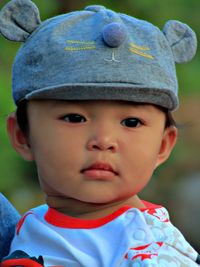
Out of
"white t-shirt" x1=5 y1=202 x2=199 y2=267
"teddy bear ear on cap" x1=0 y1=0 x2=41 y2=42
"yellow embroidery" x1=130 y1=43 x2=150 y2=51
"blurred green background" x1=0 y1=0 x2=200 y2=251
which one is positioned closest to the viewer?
"white t-shirt" x1=5 y1=202 x2=199 y2=267

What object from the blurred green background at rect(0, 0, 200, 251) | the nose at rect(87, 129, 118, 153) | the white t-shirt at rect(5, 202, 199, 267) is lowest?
the blurred green background at rect(0, 0, 200, 251)

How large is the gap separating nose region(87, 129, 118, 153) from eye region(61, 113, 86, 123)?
0.18 ft

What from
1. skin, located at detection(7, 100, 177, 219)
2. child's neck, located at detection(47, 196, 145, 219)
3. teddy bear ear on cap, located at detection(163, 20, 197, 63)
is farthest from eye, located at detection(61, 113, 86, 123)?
teddy bear ear on cap, located at detection(163, 20, 197, 63)

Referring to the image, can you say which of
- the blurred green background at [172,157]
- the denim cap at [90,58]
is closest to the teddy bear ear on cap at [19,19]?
the denim cap at [90,58]

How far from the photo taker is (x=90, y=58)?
74.8 inches

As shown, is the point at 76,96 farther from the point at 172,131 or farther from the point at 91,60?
the point at 172,131

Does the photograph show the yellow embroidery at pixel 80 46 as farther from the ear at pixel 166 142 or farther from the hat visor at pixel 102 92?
the ear at pixel 166 142

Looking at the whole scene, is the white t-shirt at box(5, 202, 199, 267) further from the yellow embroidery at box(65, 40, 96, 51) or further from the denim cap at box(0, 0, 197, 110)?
the yellow embroidery at box(65, 40, 96, 51)

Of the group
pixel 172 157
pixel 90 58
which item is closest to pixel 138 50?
pixel 90 58

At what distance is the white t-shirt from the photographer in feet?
6.01

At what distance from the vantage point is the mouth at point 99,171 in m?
1.89

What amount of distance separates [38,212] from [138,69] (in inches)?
18.7

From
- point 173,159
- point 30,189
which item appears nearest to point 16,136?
point 30,189

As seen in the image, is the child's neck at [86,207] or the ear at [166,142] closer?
the child's neck at [86,207]
